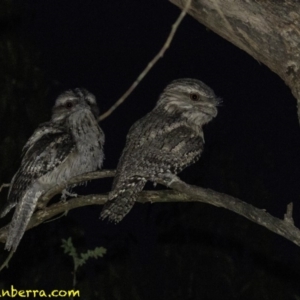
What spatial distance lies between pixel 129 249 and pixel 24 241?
75 cm

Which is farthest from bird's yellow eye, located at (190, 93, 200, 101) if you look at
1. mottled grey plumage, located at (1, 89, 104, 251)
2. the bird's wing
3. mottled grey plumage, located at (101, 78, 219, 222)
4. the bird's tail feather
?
the bird's tail feather

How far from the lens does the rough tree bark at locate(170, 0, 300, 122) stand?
93.6 inches

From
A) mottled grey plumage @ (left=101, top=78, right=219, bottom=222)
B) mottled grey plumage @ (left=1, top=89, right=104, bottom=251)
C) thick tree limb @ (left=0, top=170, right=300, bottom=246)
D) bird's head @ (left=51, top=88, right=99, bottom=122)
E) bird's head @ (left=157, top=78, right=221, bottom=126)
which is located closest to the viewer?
thick tree limb @ (left=0, top=170, right=300, bottom=246)

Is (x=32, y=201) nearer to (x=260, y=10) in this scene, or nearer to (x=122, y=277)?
(x=122, y=277)

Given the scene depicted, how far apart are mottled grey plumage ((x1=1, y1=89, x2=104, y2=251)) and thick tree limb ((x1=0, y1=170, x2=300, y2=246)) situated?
0.33 metres

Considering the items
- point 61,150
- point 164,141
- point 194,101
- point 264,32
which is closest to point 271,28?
point 264,32

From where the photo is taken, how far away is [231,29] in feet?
8.00

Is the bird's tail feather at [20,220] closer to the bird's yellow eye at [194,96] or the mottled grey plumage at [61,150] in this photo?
the mottled grey plumage at [61,150]

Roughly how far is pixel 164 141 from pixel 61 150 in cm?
79

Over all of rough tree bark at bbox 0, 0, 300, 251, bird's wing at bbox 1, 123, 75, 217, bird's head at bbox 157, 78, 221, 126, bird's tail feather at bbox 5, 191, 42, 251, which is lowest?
bird's tail feather at bbox 5, 191, 42, 251

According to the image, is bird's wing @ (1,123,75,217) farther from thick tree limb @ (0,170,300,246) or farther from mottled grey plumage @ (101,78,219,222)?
mottled grey plumage @ (101,78,219,222)

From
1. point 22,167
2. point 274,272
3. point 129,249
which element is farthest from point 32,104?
point 274,272

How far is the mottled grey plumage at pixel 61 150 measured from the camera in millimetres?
3828

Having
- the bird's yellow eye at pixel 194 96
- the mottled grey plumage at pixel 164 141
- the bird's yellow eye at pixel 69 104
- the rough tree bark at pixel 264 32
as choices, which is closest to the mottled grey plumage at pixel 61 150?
the bird's yellow eye at pixel 69 104
